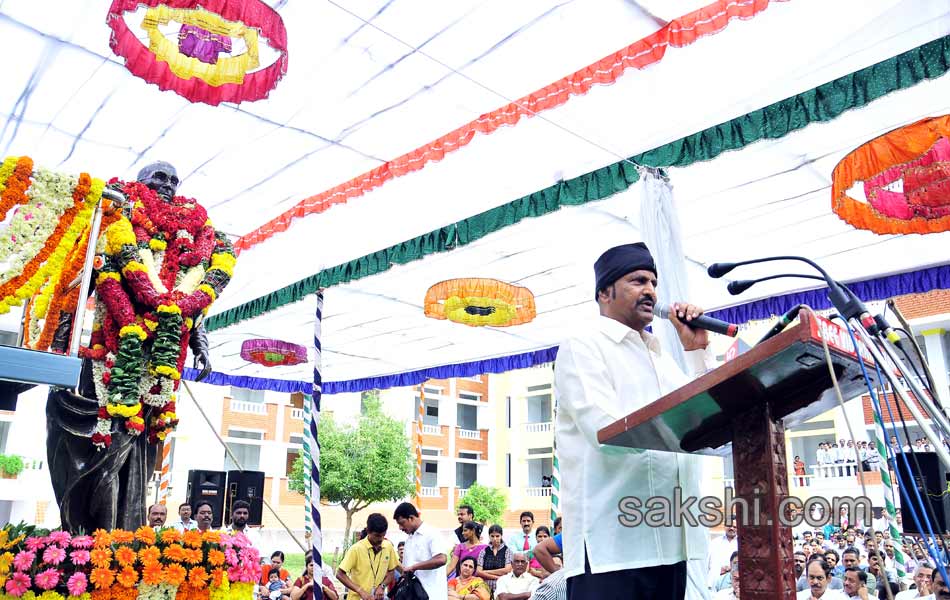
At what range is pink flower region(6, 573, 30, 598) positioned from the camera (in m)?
2.72

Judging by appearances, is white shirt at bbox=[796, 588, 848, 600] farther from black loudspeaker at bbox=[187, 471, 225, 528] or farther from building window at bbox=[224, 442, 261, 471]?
building window at bbox=[224, 442, 261, 471]

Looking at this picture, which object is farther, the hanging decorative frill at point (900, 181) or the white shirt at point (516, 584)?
the white shirt at point (516, 584)

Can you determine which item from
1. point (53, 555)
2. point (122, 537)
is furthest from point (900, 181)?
point (53, 555)

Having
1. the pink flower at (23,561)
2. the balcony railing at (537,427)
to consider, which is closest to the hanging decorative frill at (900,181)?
the pink flower at (23,561)

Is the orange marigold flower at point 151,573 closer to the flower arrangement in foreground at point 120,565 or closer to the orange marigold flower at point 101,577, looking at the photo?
the flower arrangement in foreground at point 120,565

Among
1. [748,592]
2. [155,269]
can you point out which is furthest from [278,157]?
[748,592]

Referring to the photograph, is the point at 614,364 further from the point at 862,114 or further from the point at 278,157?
the point at 278,157

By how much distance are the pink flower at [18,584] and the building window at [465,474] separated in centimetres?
3235

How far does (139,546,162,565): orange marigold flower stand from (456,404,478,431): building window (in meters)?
33.0

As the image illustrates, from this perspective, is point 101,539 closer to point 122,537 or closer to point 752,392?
point 122,537

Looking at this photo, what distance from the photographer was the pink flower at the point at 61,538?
9.30 feet

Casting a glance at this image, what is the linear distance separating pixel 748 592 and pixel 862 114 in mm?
4618

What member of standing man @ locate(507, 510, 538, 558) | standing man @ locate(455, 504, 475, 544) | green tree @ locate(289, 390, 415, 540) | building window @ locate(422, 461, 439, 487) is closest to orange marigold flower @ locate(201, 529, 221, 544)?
standing man @ locate(455, 504, 475, 544)

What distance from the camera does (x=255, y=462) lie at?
2895cm
